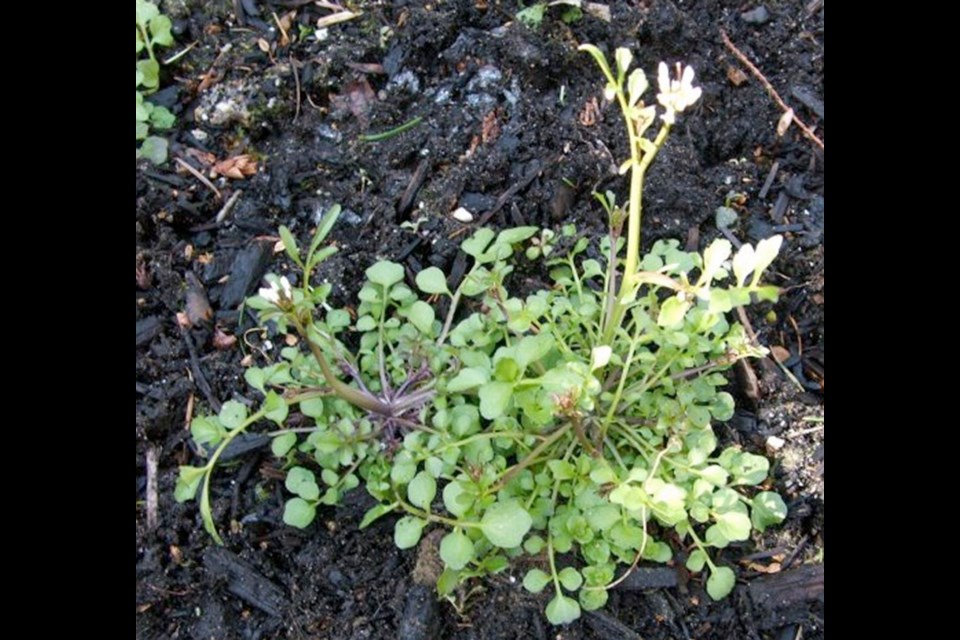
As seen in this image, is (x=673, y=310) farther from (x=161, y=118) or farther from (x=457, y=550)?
(x=161, y=118)

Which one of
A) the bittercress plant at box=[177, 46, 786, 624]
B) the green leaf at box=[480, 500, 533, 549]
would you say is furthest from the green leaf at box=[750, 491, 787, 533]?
the green leaf at box=[480, 500, 533, 549]

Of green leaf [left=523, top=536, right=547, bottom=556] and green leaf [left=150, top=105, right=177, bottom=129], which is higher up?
green leaf [left=150, top=105, right=177, bottom=129]

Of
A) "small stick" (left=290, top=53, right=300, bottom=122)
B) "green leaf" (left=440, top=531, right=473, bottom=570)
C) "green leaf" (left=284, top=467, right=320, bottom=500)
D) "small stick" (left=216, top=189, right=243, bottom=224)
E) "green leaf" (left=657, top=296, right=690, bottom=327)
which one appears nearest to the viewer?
"green leaf" (left=657, top=296, right=690, bottom=327)

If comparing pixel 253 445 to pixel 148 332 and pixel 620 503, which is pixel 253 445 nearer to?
pixel 148 332

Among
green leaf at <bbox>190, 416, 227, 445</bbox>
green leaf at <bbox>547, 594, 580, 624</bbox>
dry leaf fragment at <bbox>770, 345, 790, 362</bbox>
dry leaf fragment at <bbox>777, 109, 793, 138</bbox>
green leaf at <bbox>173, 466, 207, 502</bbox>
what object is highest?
dry leaf fragment at <bbox>777, 109, 793, 138</bbox>

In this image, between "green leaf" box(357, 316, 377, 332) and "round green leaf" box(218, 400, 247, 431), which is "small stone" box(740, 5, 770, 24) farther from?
"round green leaf" box(218, 400, 247, 431)
